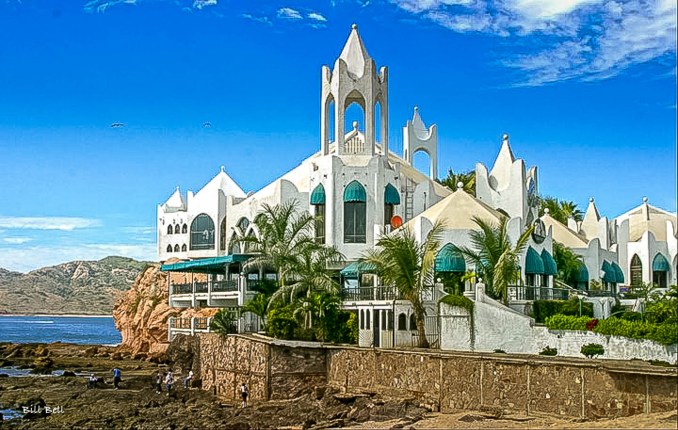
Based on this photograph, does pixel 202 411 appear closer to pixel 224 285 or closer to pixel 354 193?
pixel 224 285

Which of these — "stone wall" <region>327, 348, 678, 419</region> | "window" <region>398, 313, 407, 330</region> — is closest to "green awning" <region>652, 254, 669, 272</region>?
"window" <region>398, 313, 407, 330</region>

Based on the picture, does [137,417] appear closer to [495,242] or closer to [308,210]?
[495,242]

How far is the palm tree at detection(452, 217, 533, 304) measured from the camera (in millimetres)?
44719

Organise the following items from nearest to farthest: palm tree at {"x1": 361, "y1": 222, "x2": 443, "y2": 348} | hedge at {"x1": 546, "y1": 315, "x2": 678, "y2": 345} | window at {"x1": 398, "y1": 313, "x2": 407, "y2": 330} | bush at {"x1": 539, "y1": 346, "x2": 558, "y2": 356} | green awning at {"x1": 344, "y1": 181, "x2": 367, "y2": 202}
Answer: hedge at {"x1": 546, "y1": 315, "x2": 678, "y2": 345}, bush at {"x1": 539, "y1": 346, "x2": 558, "y2": 356}, palm tree at {"x1": 361, "y1": 222, "x2": 443, "y2": 348}, window at {"x1": 398, "y1": 313, "x2": 407, "y2": 330}, green awning at {"x1": 344, "y1": 181, "x2": 367, "y2": 202}

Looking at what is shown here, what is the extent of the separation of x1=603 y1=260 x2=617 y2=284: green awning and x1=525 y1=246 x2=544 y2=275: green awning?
12.2 m

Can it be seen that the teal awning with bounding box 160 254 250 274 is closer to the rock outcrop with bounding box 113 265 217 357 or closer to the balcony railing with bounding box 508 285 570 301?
the rock outcrop with bounding box 113 265 217 357

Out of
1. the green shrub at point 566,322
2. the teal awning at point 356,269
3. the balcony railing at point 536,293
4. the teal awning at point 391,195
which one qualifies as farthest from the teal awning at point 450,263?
the teal awning at point 391,195

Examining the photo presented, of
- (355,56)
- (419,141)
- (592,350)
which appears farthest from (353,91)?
(592,350)

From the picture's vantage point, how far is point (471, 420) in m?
32.6

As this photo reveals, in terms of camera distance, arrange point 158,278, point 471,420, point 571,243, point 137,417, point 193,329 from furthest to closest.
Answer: point 158,278
point 571,243
point 193,329
point 137,417
point 471,420

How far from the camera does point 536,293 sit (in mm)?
48500

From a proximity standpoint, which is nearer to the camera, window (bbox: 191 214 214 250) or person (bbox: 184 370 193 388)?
person (bbox: 184 370 193 388)

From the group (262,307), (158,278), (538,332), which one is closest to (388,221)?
(262,307)

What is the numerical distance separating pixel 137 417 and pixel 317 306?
1074cm
